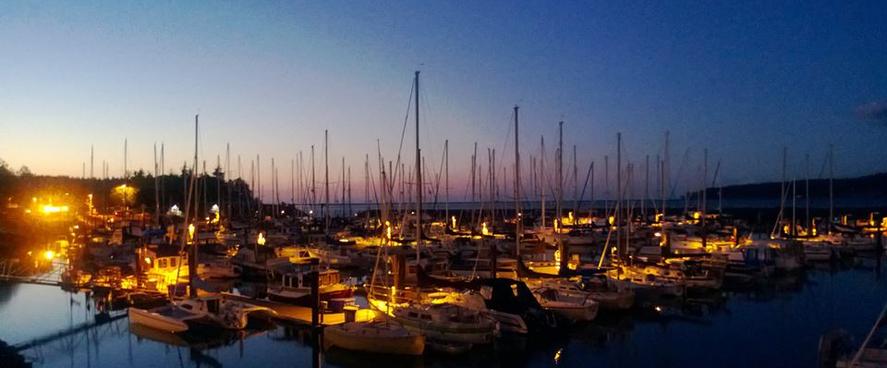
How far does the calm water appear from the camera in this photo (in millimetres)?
20156

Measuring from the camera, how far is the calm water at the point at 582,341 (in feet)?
66.1

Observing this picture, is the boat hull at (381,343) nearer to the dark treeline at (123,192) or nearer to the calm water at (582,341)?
the calm water at (582,341)

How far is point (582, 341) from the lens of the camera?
22.5 meters

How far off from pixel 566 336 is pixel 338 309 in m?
8.22

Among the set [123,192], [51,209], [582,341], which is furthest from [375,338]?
[51,209]

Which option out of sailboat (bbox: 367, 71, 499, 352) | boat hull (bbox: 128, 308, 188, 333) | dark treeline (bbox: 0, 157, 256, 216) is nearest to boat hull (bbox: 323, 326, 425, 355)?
sailboat (bbox: 367, 71, 499, 352)

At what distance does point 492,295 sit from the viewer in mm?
23219

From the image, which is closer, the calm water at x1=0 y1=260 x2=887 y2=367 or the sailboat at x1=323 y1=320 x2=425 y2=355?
the sailboat at x1=323 y1=320 x2=425 y2=355

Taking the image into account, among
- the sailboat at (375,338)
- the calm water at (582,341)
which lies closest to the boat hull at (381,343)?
the sailboat at (375,338)

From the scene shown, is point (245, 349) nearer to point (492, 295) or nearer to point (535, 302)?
point (492, 295)

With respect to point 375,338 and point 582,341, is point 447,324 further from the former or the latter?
point 582,341

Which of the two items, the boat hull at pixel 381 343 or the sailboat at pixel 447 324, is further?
the sailboat at pixel 447 324

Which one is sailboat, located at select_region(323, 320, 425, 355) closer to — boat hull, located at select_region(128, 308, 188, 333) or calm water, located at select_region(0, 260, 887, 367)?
calm water, located at select_region(0, 260, 887, 367)

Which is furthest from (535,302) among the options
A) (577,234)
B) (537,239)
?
(577,234)
